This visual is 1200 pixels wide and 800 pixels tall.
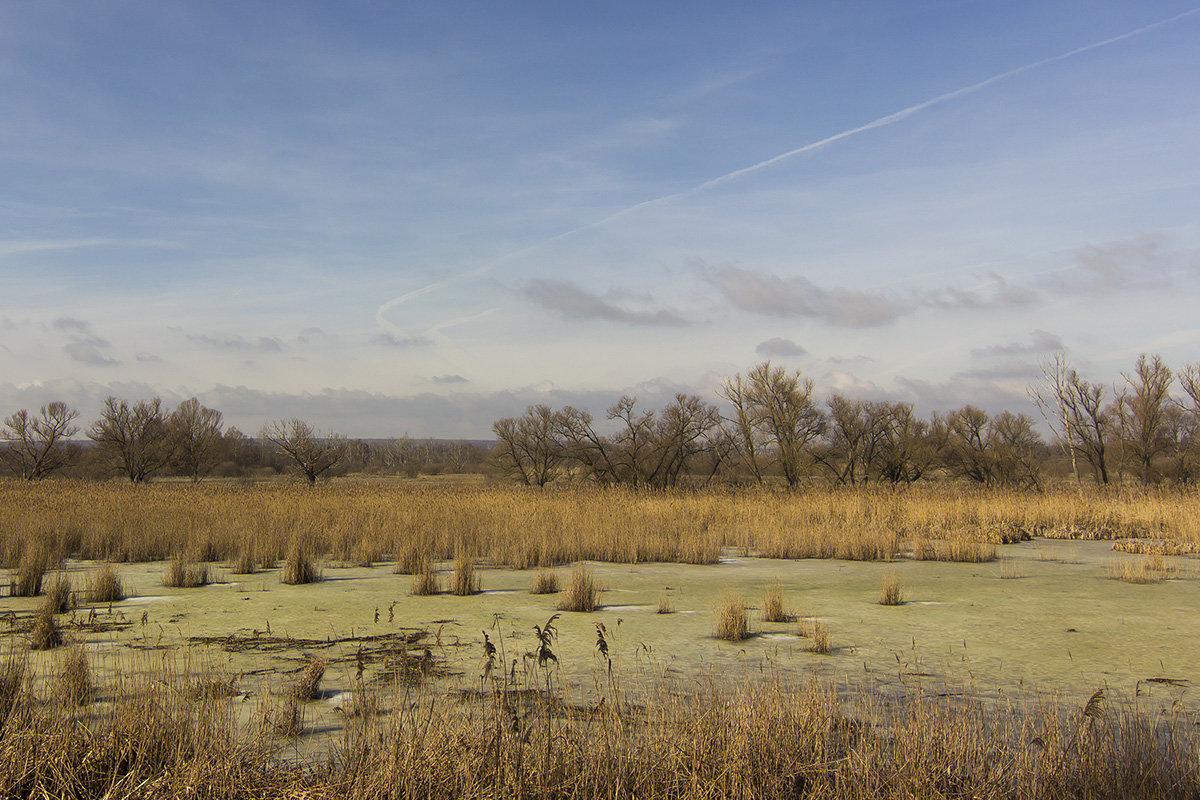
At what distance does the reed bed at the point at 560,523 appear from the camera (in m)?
12.7

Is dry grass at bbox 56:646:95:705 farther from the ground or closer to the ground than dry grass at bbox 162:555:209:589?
farther from the ground

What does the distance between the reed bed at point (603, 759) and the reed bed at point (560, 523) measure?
7.19m

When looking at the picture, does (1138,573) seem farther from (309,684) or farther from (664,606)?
(309,684)

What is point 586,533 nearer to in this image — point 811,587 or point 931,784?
point 811,587

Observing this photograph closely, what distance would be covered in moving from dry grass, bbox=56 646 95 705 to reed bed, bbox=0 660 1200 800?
0.43m

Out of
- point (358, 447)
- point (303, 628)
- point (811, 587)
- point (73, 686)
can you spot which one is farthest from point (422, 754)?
point (358, 447)

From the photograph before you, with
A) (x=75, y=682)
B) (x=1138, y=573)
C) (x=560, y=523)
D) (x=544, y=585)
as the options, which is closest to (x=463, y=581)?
(x=544, y=585)

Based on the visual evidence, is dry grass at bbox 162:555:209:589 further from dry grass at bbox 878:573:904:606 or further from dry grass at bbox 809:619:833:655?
dry grass at bbox 878:573:904:606

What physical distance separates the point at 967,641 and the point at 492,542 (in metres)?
8.37

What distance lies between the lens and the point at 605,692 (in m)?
5.02

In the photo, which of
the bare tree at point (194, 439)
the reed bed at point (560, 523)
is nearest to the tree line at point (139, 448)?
the bare tree at point (194, 439)

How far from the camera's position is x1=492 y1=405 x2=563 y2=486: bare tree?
3709 centimetres

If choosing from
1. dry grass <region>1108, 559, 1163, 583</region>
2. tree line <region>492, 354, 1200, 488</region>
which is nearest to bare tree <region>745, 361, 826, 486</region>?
tree line <region>492, 354, 1200, 488</region>

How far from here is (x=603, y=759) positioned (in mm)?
3377
